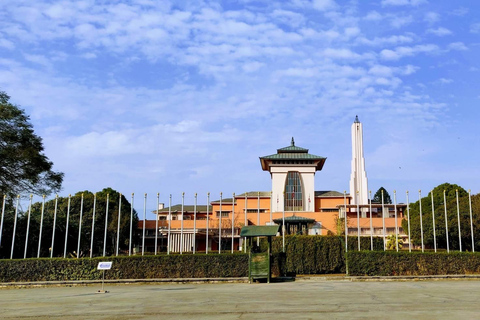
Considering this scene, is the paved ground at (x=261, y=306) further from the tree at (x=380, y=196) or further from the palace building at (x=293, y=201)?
the tree at (x=380, y=196)

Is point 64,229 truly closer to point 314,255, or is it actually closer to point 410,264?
point 314,255

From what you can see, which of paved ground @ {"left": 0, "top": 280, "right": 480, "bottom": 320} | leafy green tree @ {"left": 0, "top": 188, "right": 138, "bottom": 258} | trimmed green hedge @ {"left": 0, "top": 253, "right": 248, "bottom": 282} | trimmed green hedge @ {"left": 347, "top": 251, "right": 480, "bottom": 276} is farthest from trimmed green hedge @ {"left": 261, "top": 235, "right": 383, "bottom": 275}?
leafy green tree @ {"left": 0, "top": 188, "right": 138, "bottom": 258}

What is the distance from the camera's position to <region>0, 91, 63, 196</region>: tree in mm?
31078

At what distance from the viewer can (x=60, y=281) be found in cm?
2228

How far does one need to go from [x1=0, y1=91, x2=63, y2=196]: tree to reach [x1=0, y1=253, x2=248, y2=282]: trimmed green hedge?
35.2 ft

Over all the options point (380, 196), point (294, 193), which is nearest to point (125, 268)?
point (294, 193)

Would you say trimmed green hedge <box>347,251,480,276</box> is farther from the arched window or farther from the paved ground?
the arched window

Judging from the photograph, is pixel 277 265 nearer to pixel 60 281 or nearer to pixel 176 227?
pixel 60 281

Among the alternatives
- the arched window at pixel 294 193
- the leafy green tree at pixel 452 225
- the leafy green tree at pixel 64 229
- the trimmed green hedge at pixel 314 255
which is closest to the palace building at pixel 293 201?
the arched window at pixel 294 193

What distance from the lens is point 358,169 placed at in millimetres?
69062

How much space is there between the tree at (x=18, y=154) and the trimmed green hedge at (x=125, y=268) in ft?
35.2

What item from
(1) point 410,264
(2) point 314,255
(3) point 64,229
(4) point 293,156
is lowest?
(1) point 410,264

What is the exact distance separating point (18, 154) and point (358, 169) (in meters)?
50.0

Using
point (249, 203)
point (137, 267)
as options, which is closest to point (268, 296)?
point (137, 267)
